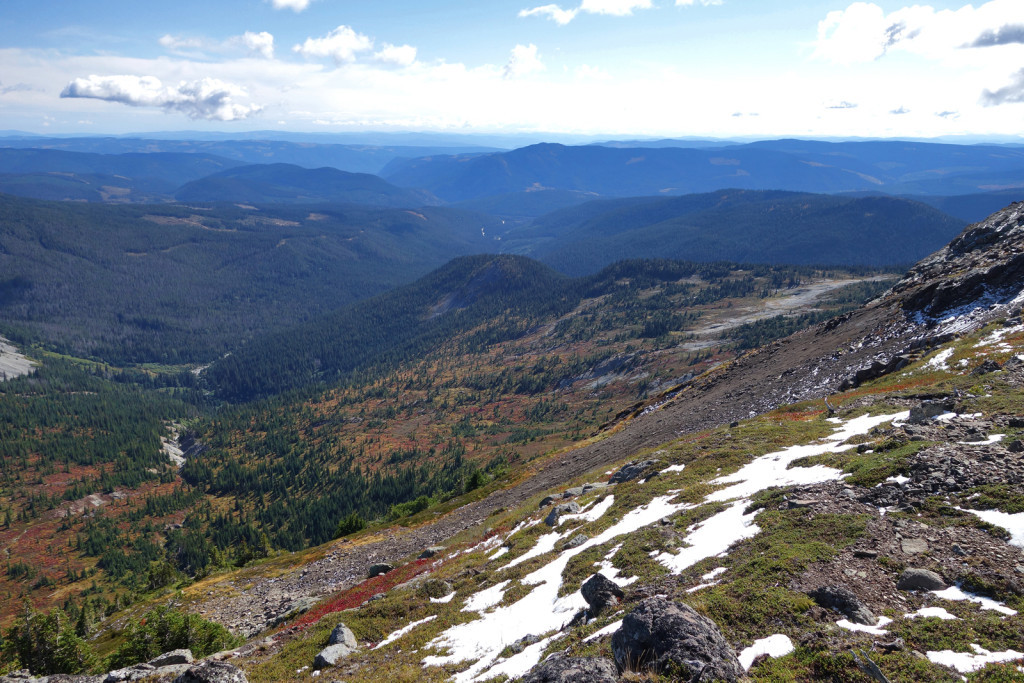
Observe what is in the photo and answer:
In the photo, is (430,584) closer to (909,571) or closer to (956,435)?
(909,571)

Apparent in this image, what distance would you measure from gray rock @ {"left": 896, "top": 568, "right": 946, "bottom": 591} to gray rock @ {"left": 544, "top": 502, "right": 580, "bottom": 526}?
73.2 feet

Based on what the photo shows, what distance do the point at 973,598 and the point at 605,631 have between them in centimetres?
1084

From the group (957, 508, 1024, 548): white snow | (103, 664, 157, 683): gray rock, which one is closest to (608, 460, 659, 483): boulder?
(957, 508, 1024, 548): white snow

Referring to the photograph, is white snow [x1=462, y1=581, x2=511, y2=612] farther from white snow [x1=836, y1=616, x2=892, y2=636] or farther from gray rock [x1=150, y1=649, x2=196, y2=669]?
white snow [x1=836, y1=616, x2=892, y2=636]

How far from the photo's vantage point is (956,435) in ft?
77.6

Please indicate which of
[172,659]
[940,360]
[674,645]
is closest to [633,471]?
[674,645]

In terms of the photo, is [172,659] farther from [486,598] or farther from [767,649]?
[767,649]

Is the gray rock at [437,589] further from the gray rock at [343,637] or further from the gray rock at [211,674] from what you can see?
the gray rock at [211,674]

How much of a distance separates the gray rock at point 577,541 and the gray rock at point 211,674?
17307 mm

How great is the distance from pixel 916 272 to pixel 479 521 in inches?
3051

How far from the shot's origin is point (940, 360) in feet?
136

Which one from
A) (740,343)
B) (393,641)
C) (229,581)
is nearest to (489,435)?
(740,343)

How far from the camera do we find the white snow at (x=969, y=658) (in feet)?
36.9

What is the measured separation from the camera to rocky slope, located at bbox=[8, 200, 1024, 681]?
509 inches
